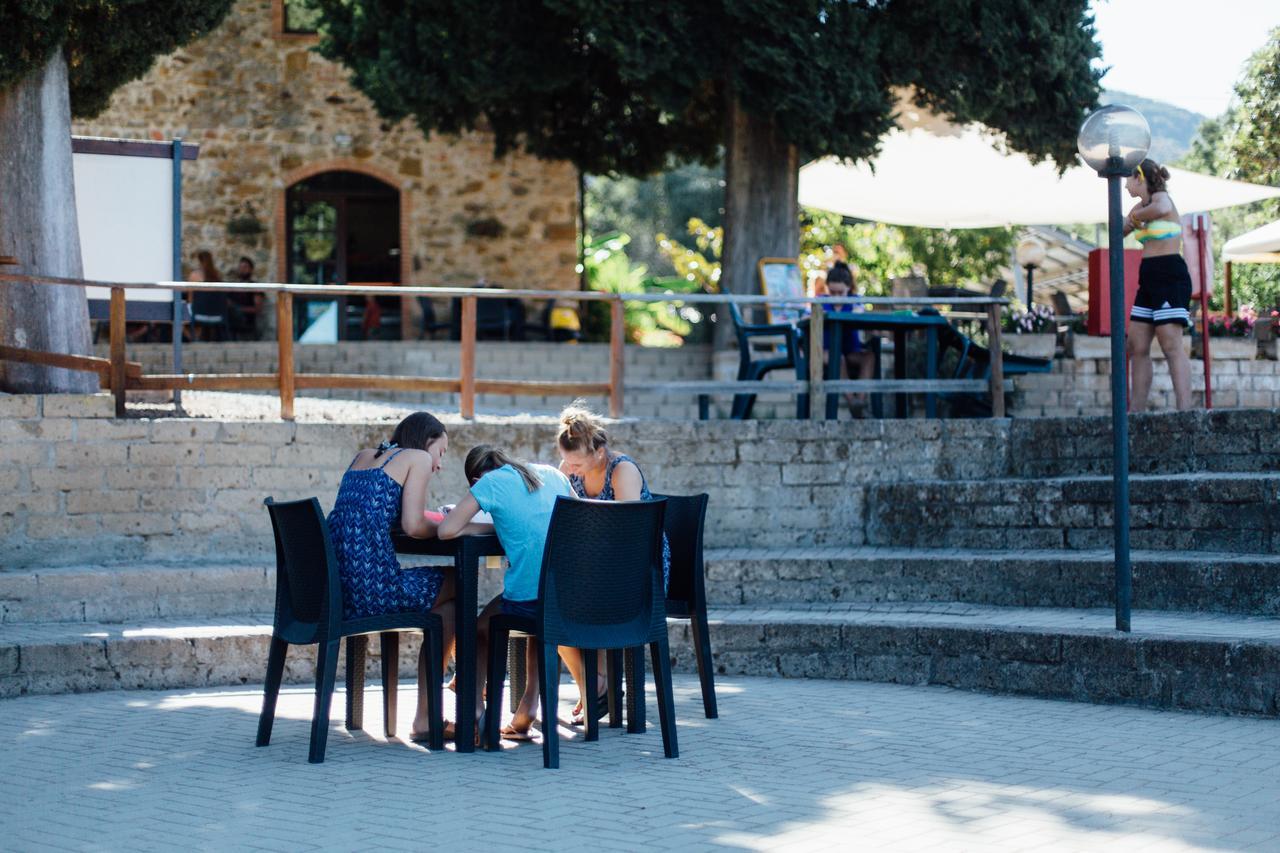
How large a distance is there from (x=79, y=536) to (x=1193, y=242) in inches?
292

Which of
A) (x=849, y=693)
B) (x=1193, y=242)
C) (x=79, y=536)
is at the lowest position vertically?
(x=849, y=693)

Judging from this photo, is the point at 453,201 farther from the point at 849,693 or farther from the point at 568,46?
the point at 849,693

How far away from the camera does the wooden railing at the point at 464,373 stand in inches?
372

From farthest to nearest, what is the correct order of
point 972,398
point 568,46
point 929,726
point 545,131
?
point 545,131, point 568,46, point 972,398, point 929,726

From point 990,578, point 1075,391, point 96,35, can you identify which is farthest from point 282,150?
point 990,578

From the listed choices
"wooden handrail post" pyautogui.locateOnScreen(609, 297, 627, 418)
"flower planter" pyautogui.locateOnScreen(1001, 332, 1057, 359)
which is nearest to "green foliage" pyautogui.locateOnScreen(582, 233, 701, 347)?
"flower planter" pyautogui.locateOnScreen(1001, 332, 1057, 359)

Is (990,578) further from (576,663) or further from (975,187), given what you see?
(975,187)

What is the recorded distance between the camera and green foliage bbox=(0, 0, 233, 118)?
389 inches

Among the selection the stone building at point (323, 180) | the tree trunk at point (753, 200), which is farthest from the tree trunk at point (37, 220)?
the stone building at point (323, 180)

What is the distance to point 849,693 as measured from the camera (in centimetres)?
759

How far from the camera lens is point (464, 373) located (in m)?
9.92

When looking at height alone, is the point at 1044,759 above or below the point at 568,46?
below

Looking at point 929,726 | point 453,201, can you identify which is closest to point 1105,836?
point 929,726

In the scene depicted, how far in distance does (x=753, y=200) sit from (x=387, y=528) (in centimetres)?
954
